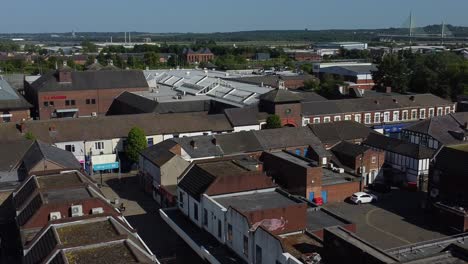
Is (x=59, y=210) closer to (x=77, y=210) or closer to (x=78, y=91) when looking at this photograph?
(x=77, y=210)

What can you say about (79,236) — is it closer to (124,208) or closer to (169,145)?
(124,208)

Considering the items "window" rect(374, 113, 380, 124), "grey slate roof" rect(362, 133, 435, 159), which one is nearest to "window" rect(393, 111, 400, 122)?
"window" rect(374, 113, 380, 124)

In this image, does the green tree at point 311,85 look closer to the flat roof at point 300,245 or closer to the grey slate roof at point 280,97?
the grey slate roof at point 280,97

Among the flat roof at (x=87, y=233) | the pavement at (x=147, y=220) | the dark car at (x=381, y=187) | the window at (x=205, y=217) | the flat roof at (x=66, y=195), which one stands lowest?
the pavement at (x=147, y=220)

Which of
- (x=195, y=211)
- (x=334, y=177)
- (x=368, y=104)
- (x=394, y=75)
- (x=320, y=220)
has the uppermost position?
(x=394, y=75)

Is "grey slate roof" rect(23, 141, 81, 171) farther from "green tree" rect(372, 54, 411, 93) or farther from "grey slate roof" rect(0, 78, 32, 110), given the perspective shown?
"green tree" rect(372, 54, 411, 93)

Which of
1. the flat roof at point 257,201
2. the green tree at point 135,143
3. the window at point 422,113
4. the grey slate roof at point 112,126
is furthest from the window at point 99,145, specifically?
the window at point 422,113

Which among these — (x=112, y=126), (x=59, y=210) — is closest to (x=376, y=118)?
(x=112, y=126)
